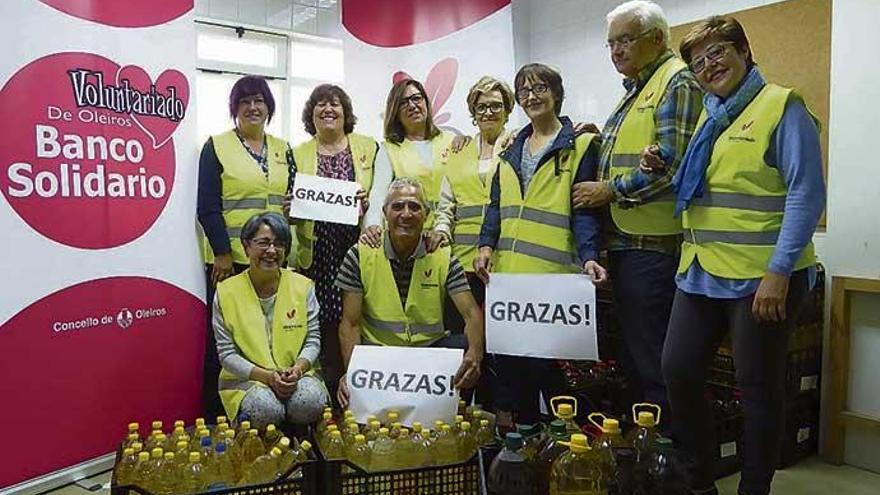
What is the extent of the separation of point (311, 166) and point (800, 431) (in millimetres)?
2145

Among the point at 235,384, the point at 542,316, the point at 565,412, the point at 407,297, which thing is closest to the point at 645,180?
the point at 542,316

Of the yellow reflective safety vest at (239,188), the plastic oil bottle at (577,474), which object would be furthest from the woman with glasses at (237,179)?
the plastic oil bottle at (577,474)

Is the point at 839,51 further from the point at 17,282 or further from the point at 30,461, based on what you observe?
the point at 30,461

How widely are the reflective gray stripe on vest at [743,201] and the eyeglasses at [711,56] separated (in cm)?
33

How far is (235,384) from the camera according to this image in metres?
2.52

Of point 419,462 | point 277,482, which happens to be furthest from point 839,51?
point 277,482

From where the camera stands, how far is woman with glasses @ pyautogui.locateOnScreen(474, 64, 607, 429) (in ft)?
7.61

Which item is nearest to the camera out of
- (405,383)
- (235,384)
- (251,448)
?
(251,448)

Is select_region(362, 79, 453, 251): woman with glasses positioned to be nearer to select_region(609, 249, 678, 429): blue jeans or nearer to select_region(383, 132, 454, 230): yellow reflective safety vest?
select_region(383, 132, 454, 230): yellow reflective safety vest

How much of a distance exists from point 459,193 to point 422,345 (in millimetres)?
626

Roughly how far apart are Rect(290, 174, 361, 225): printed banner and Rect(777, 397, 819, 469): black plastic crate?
181 centimetres

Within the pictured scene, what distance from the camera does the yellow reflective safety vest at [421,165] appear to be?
2.95 metres

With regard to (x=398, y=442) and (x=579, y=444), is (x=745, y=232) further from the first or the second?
(x=398, y=442)

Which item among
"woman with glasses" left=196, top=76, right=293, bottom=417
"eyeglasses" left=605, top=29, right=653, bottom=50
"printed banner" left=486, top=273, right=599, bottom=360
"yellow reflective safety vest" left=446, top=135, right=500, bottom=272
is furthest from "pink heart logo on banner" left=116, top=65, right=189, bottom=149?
"eyeglasses" left=605, top=29, right=653, bottom=50
